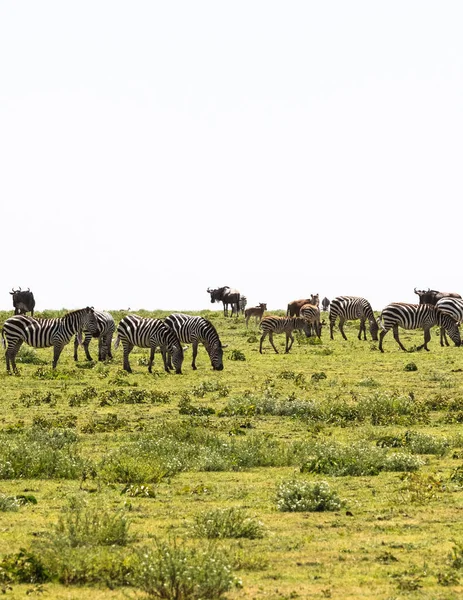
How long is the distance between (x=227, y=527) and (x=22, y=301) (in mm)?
43405

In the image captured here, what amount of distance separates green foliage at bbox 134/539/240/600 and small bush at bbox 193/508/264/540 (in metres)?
2.19

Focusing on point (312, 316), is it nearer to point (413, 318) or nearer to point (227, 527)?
point (413, 318)

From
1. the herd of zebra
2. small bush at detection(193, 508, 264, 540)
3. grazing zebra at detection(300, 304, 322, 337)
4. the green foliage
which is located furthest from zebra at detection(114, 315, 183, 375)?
the green foliage

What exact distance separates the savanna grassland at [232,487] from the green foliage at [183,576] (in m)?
0.02

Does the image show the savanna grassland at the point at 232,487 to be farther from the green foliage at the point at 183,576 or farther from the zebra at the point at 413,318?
the zebra at the point at 413,318

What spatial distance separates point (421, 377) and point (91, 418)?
12.0 meters

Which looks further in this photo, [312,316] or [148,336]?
[312,316]

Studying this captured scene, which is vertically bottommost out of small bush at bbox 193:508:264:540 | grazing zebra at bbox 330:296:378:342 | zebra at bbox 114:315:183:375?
small bush at bbox 193:508:264:540

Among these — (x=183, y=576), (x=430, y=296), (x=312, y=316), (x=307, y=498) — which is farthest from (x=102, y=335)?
(x=183, y=576)

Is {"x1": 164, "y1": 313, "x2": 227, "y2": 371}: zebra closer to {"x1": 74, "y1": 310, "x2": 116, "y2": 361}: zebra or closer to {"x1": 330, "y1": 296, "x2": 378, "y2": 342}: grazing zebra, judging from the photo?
{"x1": 74, "y1": 310, "x2": 116, "y2": 361}: zebra

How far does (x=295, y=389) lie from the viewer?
27.7 metres

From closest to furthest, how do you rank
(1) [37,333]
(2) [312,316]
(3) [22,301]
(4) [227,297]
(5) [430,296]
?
(1) [37,333] < (2) [312,316] < (5) [430,296] < (3) [22,301] < (4) [227,297]

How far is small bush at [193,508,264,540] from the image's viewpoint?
36.2 feet

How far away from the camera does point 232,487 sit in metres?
14.4
